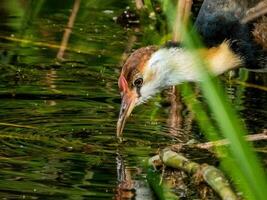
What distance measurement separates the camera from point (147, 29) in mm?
8984

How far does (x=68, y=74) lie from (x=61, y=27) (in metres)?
1.94

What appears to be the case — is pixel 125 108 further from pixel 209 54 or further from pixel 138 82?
pixel 209 54

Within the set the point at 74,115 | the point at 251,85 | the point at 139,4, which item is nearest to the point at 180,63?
the point at 74,115

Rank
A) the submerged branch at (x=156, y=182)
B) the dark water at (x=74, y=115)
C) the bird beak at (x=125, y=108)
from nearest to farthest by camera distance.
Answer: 1. the submerged branch at (x=156, y=182)
2. the dark water at (x=74, y=115)
3. the bird beak at (x=125, y=108)

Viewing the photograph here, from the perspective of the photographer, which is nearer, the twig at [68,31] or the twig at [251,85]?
the twig at [251,85]

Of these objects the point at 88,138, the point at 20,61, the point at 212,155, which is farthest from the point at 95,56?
the point at 212,155

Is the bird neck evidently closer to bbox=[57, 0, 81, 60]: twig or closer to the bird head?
the bird head

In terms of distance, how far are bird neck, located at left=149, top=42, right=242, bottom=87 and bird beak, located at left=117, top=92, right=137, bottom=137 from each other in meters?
0.26

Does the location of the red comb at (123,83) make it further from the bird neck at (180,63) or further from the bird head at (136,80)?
the bird neck at (180,63)

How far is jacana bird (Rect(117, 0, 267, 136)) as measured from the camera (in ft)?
19.4

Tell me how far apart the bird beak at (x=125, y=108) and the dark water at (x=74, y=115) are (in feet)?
0.35

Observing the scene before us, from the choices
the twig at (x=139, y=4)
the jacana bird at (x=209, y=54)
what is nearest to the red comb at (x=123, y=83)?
the jacana bird at (x=209, y=54)

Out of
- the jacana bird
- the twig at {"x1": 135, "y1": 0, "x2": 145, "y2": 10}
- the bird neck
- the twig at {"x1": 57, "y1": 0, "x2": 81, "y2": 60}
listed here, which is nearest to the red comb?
the jacana bird

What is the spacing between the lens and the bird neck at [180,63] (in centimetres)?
595
